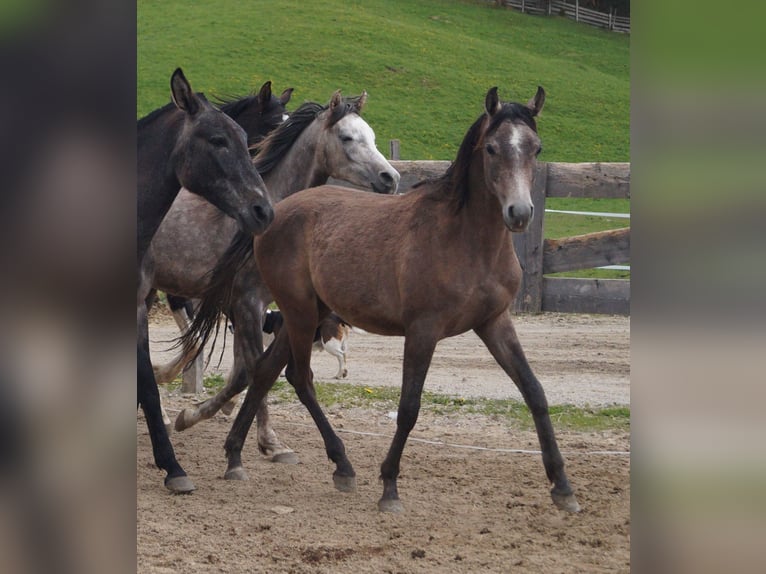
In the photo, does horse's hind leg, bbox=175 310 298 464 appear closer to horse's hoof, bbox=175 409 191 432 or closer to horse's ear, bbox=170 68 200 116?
horse's hoof, bbox=175 409 191 432

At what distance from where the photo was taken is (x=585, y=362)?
9211 millimetres

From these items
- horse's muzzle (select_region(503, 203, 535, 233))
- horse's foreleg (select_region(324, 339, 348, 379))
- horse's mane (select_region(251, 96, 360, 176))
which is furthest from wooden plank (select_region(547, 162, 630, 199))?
horse's muzzle (select_region(503, 203, 535, 233))

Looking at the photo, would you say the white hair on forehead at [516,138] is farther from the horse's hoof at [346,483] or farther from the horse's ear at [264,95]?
the horse's ear at [264,95]

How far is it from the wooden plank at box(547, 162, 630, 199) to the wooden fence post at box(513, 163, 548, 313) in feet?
0.45

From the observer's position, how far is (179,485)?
17.3 feet

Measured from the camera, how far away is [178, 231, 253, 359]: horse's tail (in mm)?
6035

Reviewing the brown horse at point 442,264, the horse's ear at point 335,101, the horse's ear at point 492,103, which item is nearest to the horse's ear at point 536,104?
the brown horse at point 442,264

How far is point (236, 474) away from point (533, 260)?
6.48 meters

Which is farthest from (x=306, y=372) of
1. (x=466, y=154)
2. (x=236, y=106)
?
(x=236, y=106)
